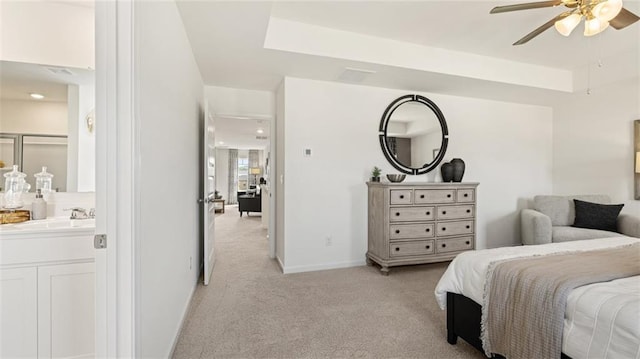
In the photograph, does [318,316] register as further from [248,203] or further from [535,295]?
[248,203]

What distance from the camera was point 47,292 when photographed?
1.51 metres

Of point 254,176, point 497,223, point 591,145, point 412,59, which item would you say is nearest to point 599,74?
point 591,145

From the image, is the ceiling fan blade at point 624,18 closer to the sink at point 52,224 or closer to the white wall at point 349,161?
the white wall at point 349,161

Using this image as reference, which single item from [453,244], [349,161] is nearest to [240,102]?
[349,161]

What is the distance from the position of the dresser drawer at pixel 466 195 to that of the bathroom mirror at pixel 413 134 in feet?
1.88

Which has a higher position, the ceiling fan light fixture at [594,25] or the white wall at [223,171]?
the ceiling fan light fixture at [594,25]

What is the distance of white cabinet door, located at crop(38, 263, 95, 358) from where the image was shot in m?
1.50

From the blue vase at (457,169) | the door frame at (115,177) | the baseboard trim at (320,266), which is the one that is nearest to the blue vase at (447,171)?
the blue vase at (457,169)

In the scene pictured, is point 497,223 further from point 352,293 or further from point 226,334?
point 226,334

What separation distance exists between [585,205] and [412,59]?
283 centimetres

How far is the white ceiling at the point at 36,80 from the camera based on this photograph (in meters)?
1.86

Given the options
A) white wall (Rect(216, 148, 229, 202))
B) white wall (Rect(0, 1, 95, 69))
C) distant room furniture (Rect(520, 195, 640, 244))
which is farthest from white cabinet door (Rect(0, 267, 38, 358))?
white wall (Rect(216, 148, 229, 202))

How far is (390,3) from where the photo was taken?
2.41 m

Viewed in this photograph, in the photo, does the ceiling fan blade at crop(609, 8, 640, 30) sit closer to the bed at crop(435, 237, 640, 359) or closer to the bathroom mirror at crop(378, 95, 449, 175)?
the bed at crop(435, 237, 640, 359)
